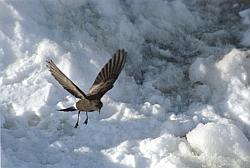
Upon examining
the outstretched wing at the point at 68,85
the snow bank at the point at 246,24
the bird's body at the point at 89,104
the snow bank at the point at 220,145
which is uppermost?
the snow bank at the point at 246,24

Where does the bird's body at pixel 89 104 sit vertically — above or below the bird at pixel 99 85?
below

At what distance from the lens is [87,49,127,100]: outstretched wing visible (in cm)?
363

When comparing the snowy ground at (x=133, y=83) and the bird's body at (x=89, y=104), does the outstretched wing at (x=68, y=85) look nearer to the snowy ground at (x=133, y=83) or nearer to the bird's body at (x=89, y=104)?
the bird's body at (x=89, y=104)

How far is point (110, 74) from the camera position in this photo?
12.1 feet

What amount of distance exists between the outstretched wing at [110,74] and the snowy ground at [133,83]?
0.40 m

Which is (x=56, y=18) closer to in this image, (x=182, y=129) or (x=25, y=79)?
(x=25, y=79)

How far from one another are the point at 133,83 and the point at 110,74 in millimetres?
Result: 757

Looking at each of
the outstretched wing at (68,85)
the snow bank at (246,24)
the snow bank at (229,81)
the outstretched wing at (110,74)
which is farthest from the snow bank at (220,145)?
the snow bank at (246,24)

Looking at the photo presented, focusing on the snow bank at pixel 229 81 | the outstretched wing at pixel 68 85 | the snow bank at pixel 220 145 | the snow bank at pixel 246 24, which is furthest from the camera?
the snow bank at pixel 246 24

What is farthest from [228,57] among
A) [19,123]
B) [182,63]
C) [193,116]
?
[19,123]

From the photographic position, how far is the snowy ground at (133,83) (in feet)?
12.8

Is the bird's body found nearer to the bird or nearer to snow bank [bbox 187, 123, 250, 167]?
the bird

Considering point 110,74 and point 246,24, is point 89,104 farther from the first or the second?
point 246,24

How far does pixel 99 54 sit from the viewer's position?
452 centimetres
